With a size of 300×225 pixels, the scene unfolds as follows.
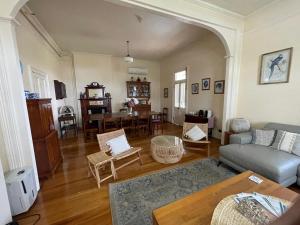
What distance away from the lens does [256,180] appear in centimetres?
156

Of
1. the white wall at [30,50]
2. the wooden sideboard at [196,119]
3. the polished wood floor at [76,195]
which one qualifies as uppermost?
the white wall at [30,50]

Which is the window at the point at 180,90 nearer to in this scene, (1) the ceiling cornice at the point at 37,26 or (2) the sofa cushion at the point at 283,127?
(2) the sofa cushion at the point at 283,127

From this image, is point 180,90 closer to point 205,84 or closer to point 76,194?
point 205,84

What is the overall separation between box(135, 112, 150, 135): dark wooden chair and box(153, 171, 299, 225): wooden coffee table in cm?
332

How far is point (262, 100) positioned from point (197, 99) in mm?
2082

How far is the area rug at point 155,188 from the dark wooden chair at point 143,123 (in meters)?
2.25

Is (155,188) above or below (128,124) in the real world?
below

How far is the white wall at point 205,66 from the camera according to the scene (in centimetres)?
408

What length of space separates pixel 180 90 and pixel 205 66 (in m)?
1.61

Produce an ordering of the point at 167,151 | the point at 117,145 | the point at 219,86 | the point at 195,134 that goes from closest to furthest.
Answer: the point at 117,145, the point at 167,151, the point at 195,134, the point at 219,86

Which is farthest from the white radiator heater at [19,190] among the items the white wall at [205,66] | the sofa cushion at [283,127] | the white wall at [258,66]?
the white wall at [205,66]

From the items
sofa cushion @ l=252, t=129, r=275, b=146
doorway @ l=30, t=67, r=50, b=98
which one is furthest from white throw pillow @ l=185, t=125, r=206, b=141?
doorway @ l=30, t=67, r=50, b=98

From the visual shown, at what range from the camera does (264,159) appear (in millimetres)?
2039

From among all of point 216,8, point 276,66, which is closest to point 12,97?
point 216,8
